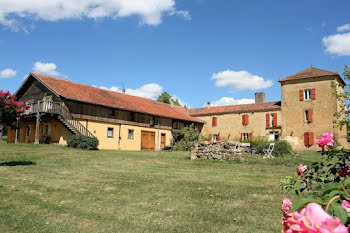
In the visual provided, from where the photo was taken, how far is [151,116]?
30.7 meters

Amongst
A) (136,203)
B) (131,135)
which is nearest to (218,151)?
(136,203)

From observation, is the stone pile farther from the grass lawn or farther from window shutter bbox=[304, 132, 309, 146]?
window shutter bbox=[304, 132, 309, 146]

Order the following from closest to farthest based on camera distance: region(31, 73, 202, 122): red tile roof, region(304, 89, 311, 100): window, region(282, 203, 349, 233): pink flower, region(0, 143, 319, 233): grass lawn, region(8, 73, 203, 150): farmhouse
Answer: region(282, 203, 349, 233): pink flower → region(0, 143, 319, 233): grass lawn → region(8, 73, 203, 150): farmhouse → region(31, 73, 202, 122): red tile roof → region(304, 89, 311, 100): window

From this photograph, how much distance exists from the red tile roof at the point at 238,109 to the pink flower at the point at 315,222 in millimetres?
31820

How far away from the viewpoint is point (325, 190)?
1.22 metres

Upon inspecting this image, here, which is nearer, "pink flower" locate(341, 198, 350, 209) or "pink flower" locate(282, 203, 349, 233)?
"pink flower" locate(282, 203, 349, 233)

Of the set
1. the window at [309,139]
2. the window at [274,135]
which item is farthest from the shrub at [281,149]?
the window at [274,135]

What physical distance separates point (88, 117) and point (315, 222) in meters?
24.9

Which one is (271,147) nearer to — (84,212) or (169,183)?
(169,183)

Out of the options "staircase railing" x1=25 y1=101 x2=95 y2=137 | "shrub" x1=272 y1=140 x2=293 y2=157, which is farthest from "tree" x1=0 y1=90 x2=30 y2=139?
"shrub" x1=272 y1=140 x2=293 y2=157

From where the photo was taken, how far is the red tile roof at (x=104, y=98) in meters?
23.9

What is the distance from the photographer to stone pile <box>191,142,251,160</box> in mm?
14664

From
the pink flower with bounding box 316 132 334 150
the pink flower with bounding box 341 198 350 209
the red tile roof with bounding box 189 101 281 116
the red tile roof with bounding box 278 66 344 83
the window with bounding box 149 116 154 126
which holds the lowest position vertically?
the pink flower with bounding box 341 198 350 209

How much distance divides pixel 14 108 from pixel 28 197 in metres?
5.76
